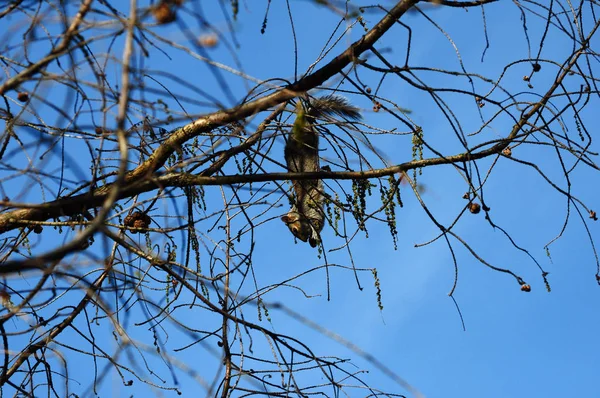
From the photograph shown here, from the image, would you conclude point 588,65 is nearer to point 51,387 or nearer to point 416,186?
point 416,186

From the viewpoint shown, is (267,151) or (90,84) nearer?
A: (90,84)

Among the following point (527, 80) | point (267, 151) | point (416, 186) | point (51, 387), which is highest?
point (527, 80)

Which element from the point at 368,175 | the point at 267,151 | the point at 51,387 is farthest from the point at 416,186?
the point at 51,387

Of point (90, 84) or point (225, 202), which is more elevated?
point (225, 202)

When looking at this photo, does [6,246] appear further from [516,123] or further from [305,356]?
[516,123]

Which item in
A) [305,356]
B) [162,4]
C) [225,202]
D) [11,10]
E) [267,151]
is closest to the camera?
[162,4]

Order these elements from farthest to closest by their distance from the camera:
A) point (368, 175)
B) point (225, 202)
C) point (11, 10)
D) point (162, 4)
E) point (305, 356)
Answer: point (225, 202) < point (368, 175) < point (305, 356) < point (11, 10) < point (162, 4)

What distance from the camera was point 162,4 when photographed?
57.7 inches

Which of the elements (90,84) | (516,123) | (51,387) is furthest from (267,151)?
(90,84)

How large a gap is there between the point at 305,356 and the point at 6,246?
3.67ft

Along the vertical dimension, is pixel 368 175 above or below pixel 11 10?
above

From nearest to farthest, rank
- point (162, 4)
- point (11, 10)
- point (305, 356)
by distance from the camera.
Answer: point (162, 4) < point (11, 10) < point (305, 356)

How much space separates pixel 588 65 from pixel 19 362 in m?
2.26

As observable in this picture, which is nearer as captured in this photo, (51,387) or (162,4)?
(162,4)
